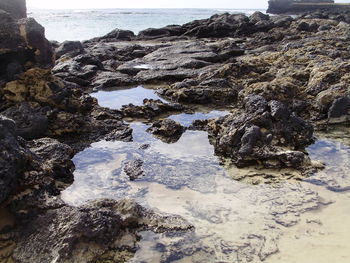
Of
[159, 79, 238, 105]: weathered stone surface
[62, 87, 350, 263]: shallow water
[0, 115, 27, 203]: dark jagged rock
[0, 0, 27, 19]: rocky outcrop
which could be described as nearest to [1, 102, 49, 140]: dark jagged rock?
[62, 87, 350, 263]: shallow water

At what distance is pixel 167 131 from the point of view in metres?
6.79

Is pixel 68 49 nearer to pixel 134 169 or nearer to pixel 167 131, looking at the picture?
pixel 167 131

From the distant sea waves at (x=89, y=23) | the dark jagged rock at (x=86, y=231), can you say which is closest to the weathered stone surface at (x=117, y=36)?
the distant sea waves at (x=89, y=23)

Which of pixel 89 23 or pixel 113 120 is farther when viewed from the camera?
pixel 89 23

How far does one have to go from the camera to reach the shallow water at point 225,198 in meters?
3.58

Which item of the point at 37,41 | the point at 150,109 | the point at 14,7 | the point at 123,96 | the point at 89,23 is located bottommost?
the point at 89,23

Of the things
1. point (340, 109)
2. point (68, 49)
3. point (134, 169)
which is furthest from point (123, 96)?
point (68, 49)

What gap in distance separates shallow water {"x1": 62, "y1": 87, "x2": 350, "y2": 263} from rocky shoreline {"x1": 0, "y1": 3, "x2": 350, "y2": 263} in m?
0.22

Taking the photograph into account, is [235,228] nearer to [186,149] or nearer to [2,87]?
[186,149]

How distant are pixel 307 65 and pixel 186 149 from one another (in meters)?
6.32

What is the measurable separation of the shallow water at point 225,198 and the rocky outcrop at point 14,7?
15.2ft

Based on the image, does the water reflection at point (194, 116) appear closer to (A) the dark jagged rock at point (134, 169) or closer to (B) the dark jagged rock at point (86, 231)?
(A) the dark jagged rock at point (134, 169)

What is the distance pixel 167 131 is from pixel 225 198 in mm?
2515

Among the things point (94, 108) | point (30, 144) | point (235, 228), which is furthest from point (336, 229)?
point (94, 108)
